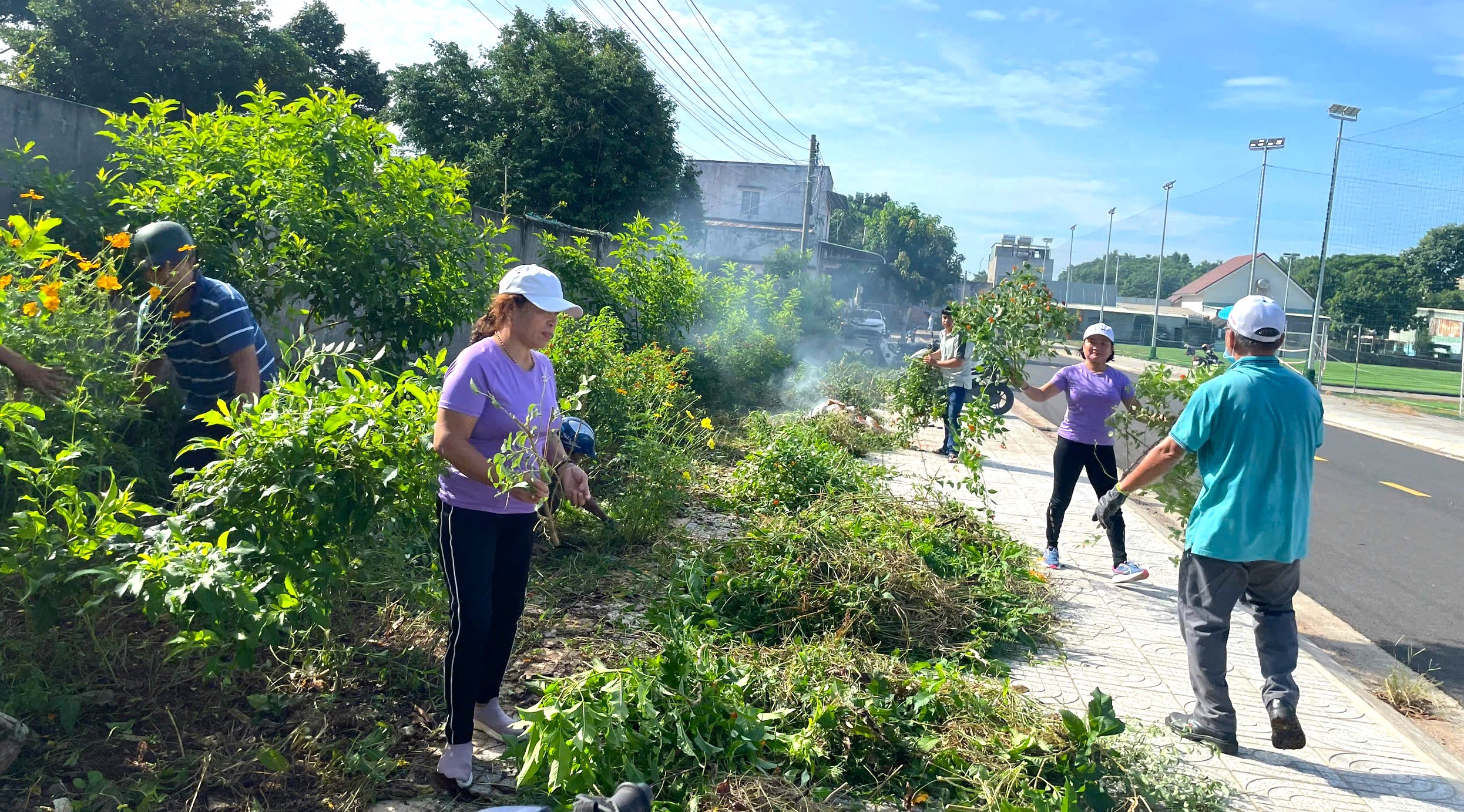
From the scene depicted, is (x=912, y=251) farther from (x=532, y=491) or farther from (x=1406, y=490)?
(x=532, y=491)

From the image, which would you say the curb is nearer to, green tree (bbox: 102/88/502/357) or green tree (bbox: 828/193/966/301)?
green tree (bbox: 102/88/502/357)

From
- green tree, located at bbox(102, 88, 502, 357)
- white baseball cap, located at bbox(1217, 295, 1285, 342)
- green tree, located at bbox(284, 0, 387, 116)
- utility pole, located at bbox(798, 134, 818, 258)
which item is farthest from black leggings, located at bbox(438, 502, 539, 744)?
green tree, located at bbox(284, 0, 387, 116)

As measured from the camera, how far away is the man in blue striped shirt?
11.5ft

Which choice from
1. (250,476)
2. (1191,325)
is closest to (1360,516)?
(250,476)

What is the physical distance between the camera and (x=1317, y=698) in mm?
4672

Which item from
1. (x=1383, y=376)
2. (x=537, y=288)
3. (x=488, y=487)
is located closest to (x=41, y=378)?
(x=488, y=487)

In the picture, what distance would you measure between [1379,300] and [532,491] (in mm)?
73939

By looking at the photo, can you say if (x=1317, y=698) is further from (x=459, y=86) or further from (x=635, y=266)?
(x=459, y=86)

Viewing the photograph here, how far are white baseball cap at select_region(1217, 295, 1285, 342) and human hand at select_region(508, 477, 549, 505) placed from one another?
2.94 m

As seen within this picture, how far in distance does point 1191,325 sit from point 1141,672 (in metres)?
70.0

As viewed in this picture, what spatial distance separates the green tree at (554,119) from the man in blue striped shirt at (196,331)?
54.9 ft

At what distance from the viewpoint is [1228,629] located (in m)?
3.88

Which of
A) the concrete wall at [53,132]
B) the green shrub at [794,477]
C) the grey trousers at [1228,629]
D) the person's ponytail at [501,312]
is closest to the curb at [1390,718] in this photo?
the grey trousers at [1228,629]

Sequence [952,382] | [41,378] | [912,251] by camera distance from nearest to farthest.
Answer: [41,378], [952,382], [912,251]
